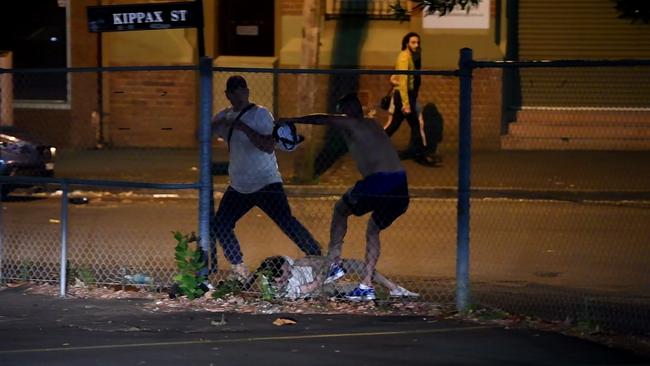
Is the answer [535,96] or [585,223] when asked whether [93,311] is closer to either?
[585,223]

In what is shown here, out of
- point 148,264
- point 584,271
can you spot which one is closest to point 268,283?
point 148,264

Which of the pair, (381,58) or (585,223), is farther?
(381,58)

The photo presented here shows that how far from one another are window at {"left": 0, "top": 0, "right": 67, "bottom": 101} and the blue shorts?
11949 mm

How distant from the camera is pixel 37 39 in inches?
787

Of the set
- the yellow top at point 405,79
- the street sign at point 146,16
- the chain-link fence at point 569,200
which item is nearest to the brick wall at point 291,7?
the yellow top at point 405,79

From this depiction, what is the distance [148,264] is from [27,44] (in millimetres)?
10914

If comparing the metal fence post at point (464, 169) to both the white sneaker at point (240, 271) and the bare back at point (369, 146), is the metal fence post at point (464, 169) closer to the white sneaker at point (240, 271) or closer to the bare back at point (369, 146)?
the bare back at point (369, 146)

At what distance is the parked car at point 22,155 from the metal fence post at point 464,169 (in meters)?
6.71

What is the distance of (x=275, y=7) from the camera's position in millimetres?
19703

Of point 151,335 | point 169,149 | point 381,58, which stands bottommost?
point 151,335

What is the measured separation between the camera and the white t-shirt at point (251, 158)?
880 centimetres

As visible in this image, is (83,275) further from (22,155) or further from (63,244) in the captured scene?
(22,155)

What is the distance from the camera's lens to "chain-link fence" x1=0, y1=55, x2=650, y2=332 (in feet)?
29.6

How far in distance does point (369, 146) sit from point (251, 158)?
1.00 metres
